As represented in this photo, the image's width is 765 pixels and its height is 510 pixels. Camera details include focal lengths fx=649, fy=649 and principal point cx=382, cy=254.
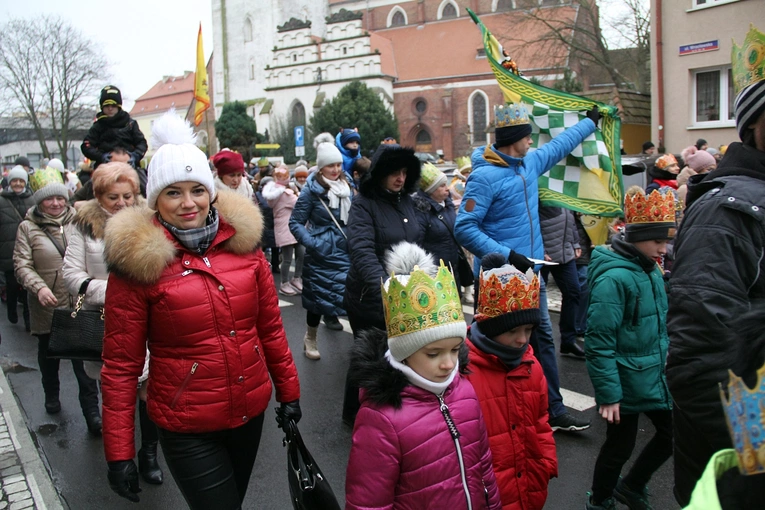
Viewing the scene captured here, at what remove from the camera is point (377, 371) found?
8.30 feet

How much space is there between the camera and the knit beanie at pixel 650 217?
11.2ft

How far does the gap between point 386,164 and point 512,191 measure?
0.88m

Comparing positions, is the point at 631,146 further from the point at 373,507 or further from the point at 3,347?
the point at 373,507

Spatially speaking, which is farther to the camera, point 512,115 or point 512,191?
point 512,191

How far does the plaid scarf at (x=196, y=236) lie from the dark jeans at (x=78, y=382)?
2.72 metres

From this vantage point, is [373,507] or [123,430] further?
[123,430]

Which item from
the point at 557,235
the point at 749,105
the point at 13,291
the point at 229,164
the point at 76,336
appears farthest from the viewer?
the point at 13,291

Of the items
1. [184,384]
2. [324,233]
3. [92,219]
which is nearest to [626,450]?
[184,384]

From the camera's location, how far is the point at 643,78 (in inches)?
1133

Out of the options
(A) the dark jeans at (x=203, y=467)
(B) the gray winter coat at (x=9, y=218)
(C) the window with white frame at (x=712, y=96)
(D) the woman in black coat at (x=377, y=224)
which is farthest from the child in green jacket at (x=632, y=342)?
(C) the window with white frame at (x=712, y=96)

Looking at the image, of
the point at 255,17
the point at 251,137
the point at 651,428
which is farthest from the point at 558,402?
the point at 255,17

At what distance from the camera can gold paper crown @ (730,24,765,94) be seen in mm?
1913

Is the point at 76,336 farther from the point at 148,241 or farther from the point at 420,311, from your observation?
the point at 420,311

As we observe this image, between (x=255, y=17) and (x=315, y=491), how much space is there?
66895 mm
